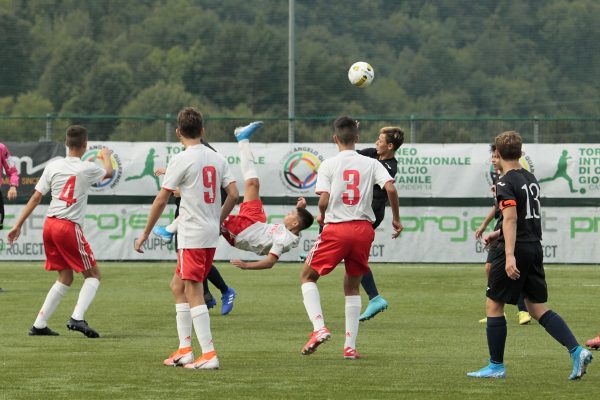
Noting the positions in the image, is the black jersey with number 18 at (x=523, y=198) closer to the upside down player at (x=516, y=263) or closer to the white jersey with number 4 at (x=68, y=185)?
the upside down player at (x=516, y=263)

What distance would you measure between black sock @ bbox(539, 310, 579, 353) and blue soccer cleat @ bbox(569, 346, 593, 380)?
0.23 feet

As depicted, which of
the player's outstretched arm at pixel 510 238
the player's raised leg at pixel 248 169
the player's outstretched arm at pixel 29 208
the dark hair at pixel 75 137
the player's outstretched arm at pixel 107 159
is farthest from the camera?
the player's outstretched arm at pixel 29 208

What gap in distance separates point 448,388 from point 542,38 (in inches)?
2081

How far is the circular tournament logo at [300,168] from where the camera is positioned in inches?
880

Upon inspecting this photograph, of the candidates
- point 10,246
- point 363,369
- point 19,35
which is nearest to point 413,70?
point 19,35

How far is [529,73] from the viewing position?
59.8 metres

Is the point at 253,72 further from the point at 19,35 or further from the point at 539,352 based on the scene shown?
the point at 539,352

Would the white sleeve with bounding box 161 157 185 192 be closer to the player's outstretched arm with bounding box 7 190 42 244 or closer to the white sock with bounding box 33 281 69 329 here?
the player's outstretched arm with bounding box 7 190 42 244

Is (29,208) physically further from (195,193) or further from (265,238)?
(195,193)

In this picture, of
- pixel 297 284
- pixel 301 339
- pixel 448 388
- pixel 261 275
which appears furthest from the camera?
pixel 261 275

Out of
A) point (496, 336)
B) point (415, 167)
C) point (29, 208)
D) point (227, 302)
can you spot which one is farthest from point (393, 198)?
point (415, 167)

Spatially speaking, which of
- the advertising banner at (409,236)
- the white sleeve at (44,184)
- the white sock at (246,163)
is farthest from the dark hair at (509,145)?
the advertising banner at (409,236)

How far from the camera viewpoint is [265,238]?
1080 centimetres

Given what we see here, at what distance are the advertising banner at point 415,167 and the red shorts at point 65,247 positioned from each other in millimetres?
9998
